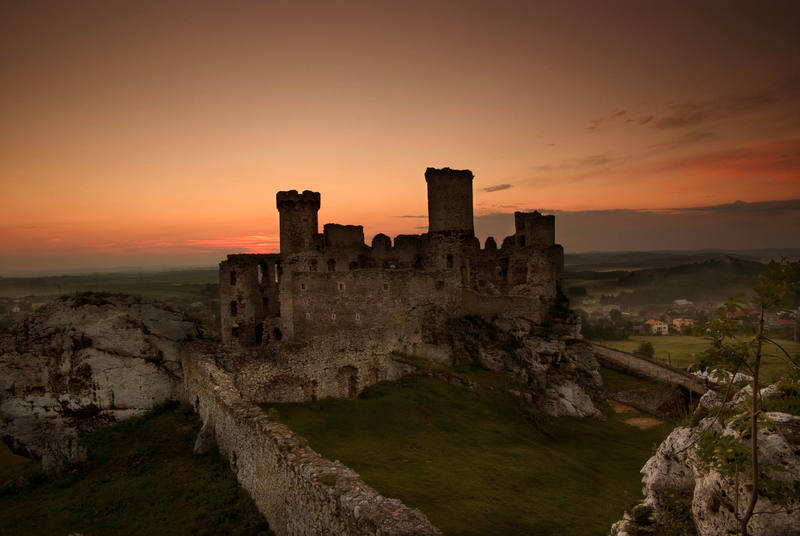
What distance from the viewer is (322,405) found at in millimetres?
19266

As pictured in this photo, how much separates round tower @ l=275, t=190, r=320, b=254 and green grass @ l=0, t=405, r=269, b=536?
17.2m

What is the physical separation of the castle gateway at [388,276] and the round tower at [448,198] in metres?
0.07

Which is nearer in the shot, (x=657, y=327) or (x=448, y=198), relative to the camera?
(x=448, y=198)

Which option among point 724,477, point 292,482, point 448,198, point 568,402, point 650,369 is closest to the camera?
point 724,477

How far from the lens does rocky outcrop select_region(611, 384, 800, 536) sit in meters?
4.65

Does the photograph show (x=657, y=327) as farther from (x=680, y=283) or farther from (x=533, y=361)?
(x=533, y=361)

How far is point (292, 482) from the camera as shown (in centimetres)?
951

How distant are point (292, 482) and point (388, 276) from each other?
21.9 m

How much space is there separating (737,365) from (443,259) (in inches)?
1217

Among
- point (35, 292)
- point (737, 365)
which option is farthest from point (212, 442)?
point (35, 292)

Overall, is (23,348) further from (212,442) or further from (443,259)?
(443,259)

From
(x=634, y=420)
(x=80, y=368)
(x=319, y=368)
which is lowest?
(x=634, y=420)

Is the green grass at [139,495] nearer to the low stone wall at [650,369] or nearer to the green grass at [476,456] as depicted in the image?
the green grass at [476,456]

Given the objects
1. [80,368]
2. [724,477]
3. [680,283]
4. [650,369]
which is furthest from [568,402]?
[680,283]
